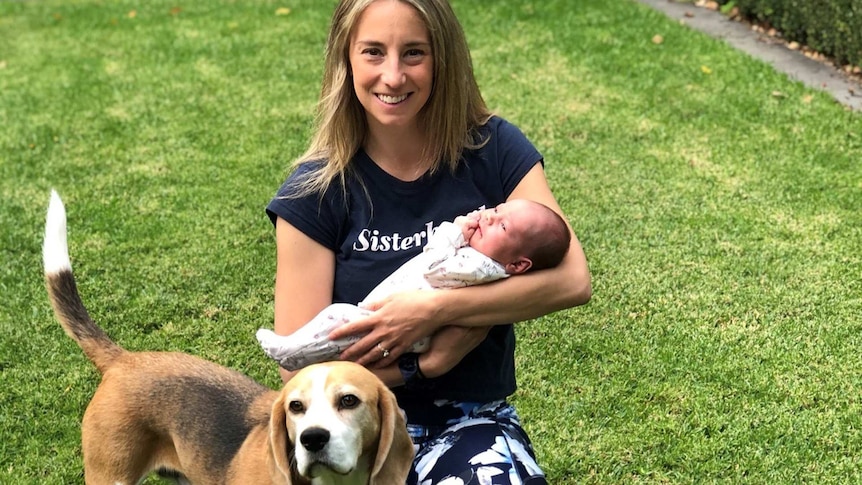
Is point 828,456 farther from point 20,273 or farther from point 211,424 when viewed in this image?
point 20,273

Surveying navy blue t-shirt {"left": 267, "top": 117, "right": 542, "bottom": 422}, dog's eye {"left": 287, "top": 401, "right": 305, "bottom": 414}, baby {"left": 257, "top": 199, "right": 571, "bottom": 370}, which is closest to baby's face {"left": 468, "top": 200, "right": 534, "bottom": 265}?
baby {"left": 257, "top": 199, "right": 571, "bottom": 370}

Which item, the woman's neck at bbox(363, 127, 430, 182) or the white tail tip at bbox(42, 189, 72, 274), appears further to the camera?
the white tail tip at bbox(42, 189, 72, 274)

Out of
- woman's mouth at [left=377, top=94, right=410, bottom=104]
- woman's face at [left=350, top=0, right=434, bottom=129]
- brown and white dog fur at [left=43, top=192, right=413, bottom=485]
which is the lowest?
brown and white dog fur at [left=43, top=192, right=413, bottom=485]

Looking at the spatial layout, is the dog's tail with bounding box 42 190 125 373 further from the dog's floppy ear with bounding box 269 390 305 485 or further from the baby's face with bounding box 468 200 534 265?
the baby's face with bounding box 468 200 534 265

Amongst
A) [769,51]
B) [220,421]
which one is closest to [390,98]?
[220,421]

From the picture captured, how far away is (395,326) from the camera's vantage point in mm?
2621

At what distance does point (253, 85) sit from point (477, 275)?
596 cm

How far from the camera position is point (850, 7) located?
7.55 m

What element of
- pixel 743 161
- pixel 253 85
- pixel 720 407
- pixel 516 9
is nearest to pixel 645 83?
pixel 743 161

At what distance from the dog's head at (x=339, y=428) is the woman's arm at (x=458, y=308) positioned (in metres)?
0.18

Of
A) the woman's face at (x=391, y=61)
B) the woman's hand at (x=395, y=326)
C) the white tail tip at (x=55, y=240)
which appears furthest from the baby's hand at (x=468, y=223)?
the white tail tip at (x=55, y=240)

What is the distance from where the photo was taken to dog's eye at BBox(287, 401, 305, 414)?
2.38 meters

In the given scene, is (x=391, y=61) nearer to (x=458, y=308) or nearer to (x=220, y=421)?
(x=458, y=308)

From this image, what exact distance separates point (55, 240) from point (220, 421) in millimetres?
979
